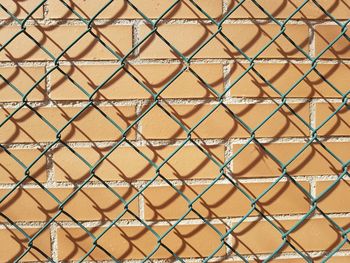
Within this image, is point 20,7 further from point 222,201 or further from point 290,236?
point 290,236

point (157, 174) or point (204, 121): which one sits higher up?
point (204, 121)

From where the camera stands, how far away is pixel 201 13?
5.05 feet

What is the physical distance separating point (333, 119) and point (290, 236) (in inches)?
15.4

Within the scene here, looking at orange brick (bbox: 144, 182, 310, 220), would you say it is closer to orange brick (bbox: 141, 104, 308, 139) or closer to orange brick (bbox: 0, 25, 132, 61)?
orange brick (bbox: 141, 104, 308, 139)

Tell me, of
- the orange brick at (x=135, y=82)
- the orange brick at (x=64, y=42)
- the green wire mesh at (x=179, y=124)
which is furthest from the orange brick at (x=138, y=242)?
the orange brick at (x=64, y=42)

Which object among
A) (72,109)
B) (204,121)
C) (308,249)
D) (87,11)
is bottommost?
(308,249)

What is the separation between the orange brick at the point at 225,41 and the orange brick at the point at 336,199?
0.43m

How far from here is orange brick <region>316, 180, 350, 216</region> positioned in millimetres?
1602

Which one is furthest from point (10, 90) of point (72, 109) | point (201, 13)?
point (201, 13)

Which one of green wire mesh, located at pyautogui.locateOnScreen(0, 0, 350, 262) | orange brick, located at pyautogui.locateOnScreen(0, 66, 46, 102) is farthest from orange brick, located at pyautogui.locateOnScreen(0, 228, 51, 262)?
orange brick, located at pyautogui.locateOnScreen(0, 66, 46, 102)

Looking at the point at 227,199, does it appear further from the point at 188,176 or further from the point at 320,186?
the point at 320,186

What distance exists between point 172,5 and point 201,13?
10 centimetres

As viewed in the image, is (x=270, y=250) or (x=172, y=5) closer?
(x=172, y=5)

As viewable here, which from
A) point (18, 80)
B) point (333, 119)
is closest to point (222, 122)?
point (333, 119)
